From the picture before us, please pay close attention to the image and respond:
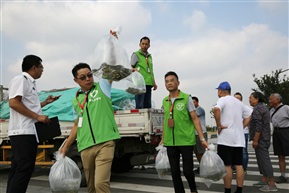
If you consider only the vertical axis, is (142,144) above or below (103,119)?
below

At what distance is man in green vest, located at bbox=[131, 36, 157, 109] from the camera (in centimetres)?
667

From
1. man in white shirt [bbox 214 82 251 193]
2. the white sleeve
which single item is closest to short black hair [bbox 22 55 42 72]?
the white sleeve

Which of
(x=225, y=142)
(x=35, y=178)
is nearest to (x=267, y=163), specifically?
(x=225, y=142)

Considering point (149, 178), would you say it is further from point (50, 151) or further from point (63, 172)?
point (63, 172)

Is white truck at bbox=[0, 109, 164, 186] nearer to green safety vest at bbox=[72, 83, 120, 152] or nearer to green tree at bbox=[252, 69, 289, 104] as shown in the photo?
green safety vest at bbox=[72, 83, 120, 152]

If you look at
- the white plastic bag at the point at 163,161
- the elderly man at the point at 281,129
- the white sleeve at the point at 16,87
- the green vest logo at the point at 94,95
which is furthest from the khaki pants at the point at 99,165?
the elderly man at the point at 281,129

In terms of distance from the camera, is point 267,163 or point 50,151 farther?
point 50,151

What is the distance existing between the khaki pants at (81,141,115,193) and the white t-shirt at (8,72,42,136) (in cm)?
79

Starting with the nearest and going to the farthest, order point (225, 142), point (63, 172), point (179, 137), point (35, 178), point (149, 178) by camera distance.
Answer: point (63, 172) < point (179, 137) < point (225, 142) < point (149, 178) < point (35, 178)

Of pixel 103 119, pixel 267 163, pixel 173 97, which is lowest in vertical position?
pixel 267 163

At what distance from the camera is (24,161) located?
3641 mm

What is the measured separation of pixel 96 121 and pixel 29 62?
127 centimetres

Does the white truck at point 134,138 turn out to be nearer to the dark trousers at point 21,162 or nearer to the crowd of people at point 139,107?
the crowd of people at point 139,107

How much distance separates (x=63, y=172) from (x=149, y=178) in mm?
3915
